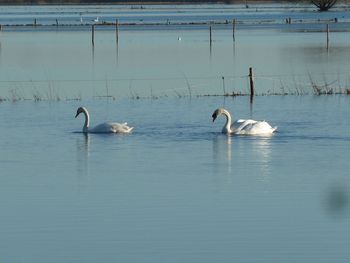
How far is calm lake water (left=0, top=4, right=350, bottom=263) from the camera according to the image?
13.1 metres

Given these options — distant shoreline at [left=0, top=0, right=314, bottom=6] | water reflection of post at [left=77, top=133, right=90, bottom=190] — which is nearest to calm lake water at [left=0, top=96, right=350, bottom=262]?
water reflection of post at [left=77, top=133, right=90, bottom=190]

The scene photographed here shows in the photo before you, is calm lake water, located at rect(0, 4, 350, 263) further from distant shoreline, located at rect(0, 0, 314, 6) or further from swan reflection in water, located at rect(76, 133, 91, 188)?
distant shoreline, located at rect(0, 0, 314, 6)

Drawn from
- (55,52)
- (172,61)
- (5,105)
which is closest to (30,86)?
(5,105)

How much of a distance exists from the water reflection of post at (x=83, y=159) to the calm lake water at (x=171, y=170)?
2cm

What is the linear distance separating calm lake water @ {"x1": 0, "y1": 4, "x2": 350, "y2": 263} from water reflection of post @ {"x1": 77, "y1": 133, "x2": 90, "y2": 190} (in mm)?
23

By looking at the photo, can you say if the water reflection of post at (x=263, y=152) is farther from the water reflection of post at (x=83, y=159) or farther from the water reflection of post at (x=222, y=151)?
the water reflection of post at (x=83, y=159)

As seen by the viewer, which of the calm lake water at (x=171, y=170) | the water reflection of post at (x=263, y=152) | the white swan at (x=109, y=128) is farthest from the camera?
the white swan at (x=109, y=128)

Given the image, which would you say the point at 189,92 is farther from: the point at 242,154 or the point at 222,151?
the point at 242,154

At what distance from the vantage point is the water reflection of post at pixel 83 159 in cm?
1793

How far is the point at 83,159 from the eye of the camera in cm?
2002

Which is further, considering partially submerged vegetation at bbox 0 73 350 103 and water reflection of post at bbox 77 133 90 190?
partially submerged vegetation at bbox 0 73 350 103

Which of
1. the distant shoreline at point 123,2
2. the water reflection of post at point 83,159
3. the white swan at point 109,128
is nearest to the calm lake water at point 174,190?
the water reflection of post at point 83,159

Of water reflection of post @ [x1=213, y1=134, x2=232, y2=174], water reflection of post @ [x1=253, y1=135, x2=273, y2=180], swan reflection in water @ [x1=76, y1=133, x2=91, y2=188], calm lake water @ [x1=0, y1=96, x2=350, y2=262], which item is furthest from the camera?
water reflection of post @ [x1=213, y1=134, x2=232, y2=174]

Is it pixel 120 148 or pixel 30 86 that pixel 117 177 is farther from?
pixel 30 86
